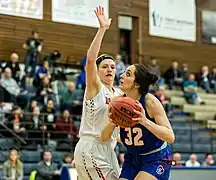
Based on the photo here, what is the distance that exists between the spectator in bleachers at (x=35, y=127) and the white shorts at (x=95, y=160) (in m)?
8.02

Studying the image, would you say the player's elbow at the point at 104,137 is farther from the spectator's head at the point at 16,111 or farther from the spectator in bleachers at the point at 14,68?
the spectator in bleachers at the point at 14,68

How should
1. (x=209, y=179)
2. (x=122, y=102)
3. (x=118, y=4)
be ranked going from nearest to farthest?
(x=122, y=102) → (x=209, y=179) → (x=118, y=4)

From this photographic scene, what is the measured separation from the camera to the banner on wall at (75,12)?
60.0 ft

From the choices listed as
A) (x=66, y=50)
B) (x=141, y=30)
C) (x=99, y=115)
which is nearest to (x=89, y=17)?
(x=66, y=50)

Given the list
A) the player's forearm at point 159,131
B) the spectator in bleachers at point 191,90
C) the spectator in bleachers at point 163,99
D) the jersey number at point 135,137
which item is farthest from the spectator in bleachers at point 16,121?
the player's forearm at point 159,131

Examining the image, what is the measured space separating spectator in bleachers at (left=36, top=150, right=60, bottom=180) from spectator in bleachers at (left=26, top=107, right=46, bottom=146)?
1.33 meters

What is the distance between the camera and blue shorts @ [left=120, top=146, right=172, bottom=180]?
5773 millimetres

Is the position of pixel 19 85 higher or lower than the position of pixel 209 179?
higher

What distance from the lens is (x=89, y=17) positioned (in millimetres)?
18844

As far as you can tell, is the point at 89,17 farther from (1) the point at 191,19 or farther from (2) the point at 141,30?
(1) the point at 191,19

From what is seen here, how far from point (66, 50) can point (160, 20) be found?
13.8 feet

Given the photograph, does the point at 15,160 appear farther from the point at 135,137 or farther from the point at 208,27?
the point at 208,27

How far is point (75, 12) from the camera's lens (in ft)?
61.3

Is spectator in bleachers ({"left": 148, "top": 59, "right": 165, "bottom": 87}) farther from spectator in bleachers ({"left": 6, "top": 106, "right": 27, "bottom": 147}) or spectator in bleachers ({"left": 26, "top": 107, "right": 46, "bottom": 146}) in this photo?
spectator in bleachers ({"left": 6, "top": 106, "right": 27, "bottom": 147})
